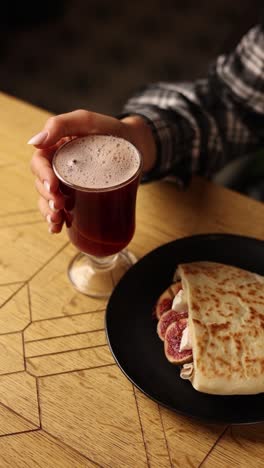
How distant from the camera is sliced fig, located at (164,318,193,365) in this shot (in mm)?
936

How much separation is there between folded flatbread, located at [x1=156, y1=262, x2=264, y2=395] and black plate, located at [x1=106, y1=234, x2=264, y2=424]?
2 cm

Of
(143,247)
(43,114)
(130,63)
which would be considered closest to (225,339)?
(143,247)

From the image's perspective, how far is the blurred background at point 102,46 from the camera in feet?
9.83

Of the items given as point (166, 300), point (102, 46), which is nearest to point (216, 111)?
point (166, 300)

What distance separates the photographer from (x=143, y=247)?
119cm

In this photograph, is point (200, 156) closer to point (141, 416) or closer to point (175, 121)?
point (175, 121)

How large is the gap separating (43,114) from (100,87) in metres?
1.63

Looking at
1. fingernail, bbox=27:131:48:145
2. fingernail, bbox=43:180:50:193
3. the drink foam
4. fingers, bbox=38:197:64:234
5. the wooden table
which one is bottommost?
the wooden table

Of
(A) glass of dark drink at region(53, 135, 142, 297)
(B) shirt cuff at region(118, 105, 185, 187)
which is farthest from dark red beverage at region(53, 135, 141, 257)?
(B) shirt cuff at region(118, 105, 185, 187)

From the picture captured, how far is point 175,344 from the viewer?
37.9 inches

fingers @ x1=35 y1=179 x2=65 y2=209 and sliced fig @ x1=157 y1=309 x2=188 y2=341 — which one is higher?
fingers @ x1=35 y1=179 x2=65 y2=209

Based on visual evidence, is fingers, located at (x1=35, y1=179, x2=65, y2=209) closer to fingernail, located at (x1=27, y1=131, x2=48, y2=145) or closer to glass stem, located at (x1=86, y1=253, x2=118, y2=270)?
fingernail, located at (x1=27, y1=131, x2=48, y2=145)

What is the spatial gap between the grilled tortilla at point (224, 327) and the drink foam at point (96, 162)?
0.22m

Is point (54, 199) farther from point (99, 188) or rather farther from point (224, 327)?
point (224, 327)
